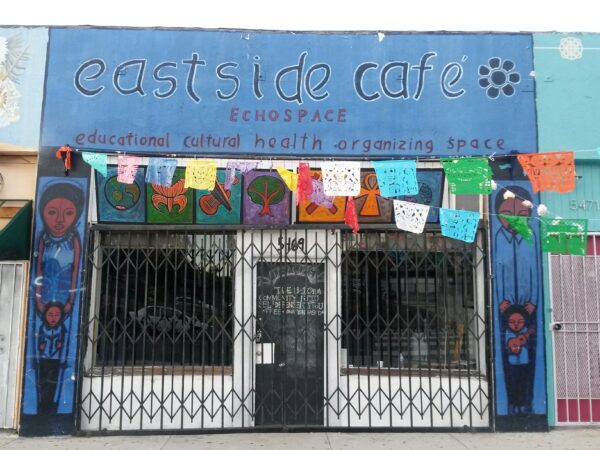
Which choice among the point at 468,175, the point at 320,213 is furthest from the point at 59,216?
the point at 468,175

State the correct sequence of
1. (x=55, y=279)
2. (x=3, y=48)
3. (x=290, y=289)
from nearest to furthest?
(x=55, y=279) < (x=290, y=289) < (x=3, y=48)

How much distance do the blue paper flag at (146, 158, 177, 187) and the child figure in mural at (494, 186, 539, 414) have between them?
4229 millimetres

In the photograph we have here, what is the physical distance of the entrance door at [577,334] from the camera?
7.00 m

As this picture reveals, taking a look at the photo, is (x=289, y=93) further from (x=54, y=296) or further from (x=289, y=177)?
(x=54, y=296)

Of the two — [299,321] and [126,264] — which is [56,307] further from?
[299,321]

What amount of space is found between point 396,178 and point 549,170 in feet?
5.98

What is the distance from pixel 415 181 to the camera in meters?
6.70

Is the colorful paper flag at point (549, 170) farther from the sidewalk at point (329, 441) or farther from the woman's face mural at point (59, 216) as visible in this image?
the woman's face mural at point (59, 216)

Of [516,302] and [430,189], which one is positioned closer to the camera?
[516,302]

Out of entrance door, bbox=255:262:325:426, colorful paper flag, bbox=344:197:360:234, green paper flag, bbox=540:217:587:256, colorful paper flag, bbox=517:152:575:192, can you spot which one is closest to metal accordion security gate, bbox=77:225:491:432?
entrance door, bbox=255:262:325:426

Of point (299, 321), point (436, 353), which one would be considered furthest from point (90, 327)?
point (436, 353)

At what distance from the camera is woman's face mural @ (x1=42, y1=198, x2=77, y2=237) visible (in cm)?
706

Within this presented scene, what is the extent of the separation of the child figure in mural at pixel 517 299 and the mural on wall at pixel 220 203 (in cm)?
342

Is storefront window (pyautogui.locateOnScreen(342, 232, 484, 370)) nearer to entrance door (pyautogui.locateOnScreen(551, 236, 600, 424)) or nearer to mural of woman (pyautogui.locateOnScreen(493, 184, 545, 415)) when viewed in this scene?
mural of woman (pyautogui.locateOnScreen(493, 184, 545, 415))
